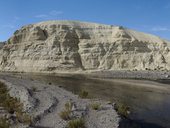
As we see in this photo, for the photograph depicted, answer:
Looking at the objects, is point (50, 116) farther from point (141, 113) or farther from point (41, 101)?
point (141, 113)

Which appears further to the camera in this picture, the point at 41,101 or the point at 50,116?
the point at 41,101

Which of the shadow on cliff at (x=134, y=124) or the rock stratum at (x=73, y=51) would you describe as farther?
the rock stratum at (x=73, y=51)

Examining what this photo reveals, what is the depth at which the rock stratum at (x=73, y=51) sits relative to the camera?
106 m

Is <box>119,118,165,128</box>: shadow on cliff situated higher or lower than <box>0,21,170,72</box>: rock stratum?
lower

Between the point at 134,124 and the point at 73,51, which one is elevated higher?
the point at 73,51

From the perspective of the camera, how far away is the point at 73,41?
114 meters

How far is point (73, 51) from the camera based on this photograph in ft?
360

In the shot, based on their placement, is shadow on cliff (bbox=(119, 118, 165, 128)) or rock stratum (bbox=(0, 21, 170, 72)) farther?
rock stratum (bbox=(0, 21, 170, 72))

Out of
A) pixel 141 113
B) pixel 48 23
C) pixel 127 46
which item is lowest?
pixel 141 113

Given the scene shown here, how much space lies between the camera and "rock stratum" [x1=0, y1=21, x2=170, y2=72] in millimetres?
105500

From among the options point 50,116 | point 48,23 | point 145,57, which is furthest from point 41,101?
point 48,23

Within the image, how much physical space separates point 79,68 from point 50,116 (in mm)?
82705

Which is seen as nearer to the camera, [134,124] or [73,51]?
[134,124]

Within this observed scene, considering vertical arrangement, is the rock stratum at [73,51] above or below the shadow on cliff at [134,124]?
above
